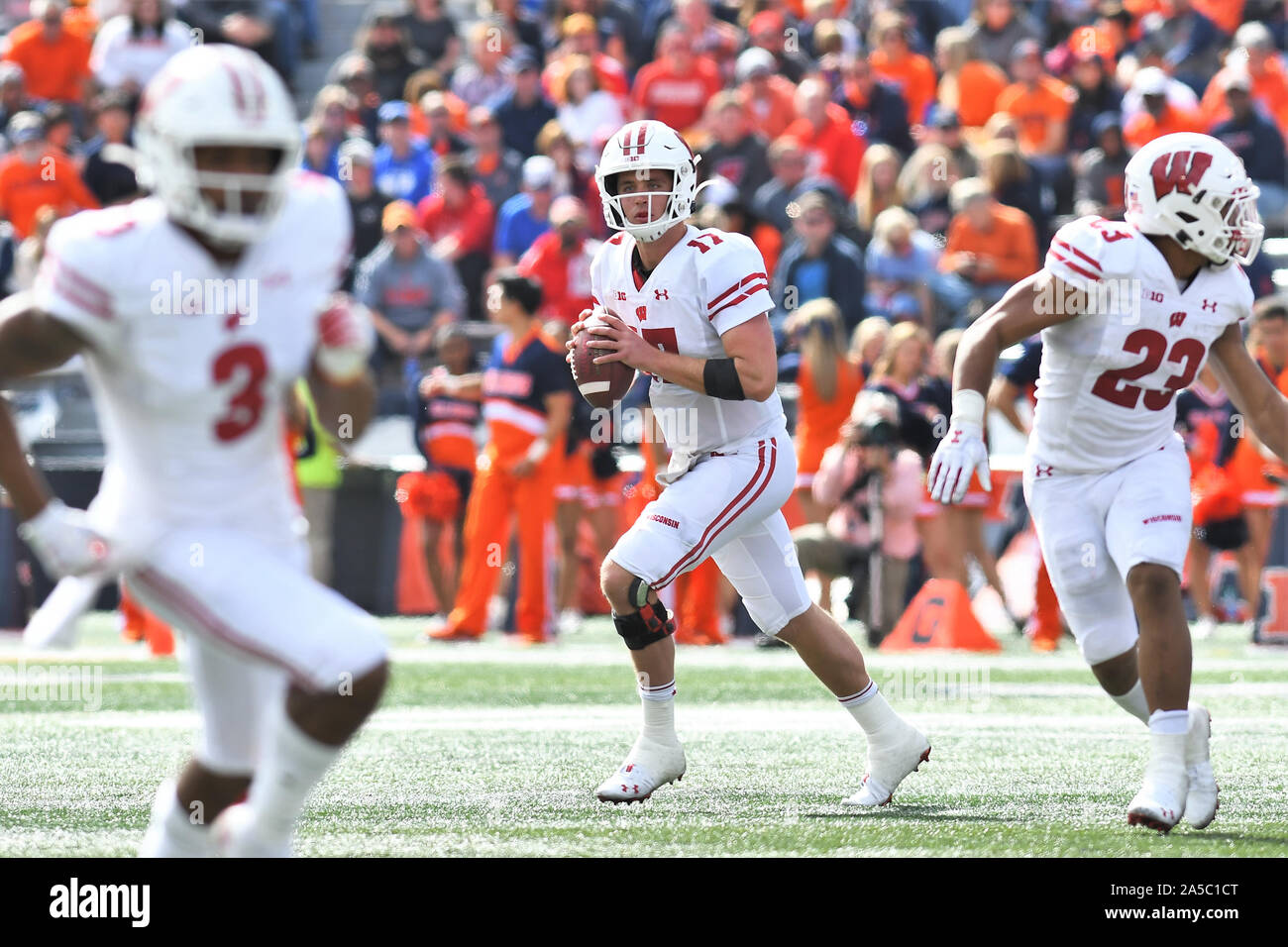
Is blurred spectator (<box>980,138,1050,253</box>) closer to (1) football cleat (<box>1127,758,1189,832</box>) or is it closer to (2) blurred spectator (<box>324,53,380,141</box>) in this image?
(2) blurred spectator (<box>324,53,380,141</box>)

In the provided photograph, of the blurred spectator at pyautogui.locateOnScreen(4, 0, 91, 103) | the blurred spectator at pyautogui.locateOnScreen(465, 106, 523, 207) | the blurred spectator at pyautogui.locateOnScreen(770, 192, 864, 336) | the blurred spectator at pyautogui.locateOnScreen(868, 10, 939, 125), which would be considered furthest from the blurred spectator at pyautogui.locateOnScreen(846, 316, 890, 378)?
the blurred spectator at pyautogui.locateOnScreen(4, 0, 91, 103)

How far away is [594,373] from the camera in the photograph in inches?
241

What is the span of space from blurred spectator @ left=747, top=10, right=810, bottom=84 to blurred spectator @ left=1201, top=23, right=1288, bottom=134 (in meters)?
3.13

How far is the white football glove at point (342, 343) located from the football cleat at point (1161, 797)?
2594 mm

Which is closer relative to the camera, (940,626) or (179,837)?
(179,837)

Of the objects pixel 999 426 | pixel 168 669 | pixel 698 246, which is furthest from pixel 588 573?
pixel 698 246

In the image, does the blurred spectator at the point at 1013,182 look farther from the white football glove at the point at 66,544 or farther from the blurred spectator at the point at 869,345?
the white football glove at the point at 66,544

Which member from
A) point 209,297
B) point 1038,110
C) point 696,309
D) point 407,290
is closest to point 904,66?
point 1038,110

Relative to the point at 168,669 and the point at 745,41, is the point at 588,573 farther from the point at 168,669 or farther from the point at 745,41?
the point at 745,41

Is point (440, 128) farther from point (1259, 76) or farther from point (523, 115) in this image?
point (1259, 76)

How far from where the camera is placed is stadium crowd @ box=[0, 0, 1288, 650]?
11688mm

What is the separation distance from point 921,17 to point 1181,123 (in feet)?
10.5

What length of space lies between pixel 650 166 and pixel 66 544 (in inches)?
106
